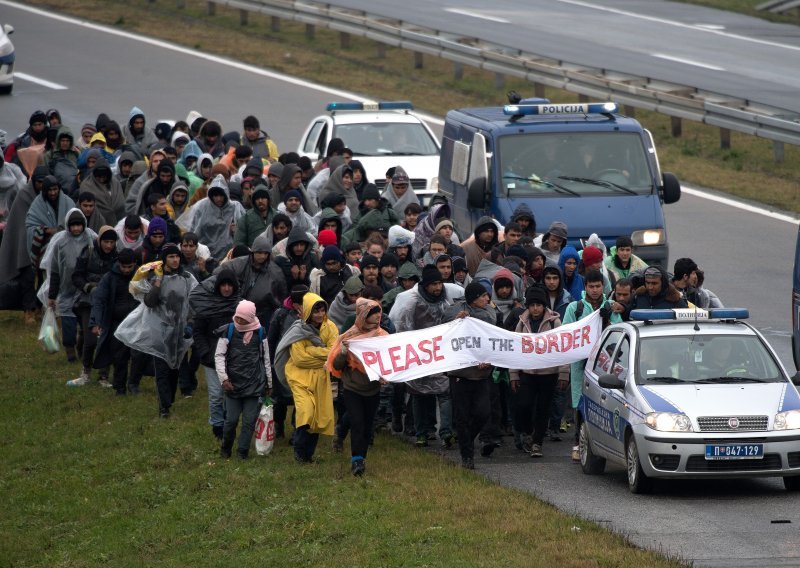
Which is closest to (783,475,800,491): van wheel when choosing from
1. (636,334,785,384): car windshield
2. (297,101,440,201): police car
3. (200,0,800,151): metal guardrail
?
(636,334,785,384): car windshield

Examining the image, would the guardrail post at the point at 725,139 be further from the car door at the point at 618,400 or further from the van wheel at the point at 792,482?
the van wheel at the point at 792,482

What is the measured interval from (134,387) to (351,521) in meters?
5.84

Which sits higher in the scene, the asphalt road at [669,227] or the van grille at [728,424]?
the van grille at [728,424]

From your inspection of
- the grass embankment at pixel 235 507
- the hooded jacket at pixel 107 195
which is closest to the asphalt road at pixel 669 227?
the grass embankment at pixel 235 507

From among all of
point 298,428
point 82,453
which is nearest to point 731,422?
point 298,428

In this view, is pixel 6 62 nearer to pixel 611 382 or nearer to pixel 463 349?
pixel 463 349

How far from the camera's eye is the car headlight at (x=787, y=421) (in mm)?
12727

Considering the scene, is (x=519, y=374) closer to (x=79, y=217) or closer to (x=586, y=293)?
(x=586, y=293)

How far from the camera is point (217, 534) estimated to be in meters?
12.8

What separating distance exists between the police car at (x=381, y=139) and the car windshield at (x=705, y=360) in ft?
36.2

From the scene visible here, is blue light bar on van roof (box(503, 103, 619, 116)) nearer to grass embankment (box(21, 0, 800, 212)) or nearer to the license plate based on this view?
grass embankment (box(21, 0, 800, 212))

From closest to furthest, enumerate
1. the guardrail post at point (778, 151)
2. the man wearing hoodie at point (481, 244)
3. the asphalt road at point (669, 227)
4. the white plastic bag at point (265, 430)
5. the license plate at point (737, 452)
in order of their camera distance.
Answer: the asphalt road at point (669, 227), the license plate at point (737, 452), the white plastic bag at point (265, 430), the man wearing hoodie at point (481, 244), the guardrail post at point (778, 151)

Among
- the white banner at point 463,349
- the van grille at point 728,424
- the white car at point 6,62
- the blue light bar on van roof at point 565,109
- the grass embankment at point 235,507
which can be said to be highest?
the blue light bar on van roof at point 565,109

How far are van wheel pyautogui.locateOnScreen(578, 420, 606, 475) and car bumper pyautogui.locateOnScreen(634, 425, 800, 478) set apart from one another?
1391mm
